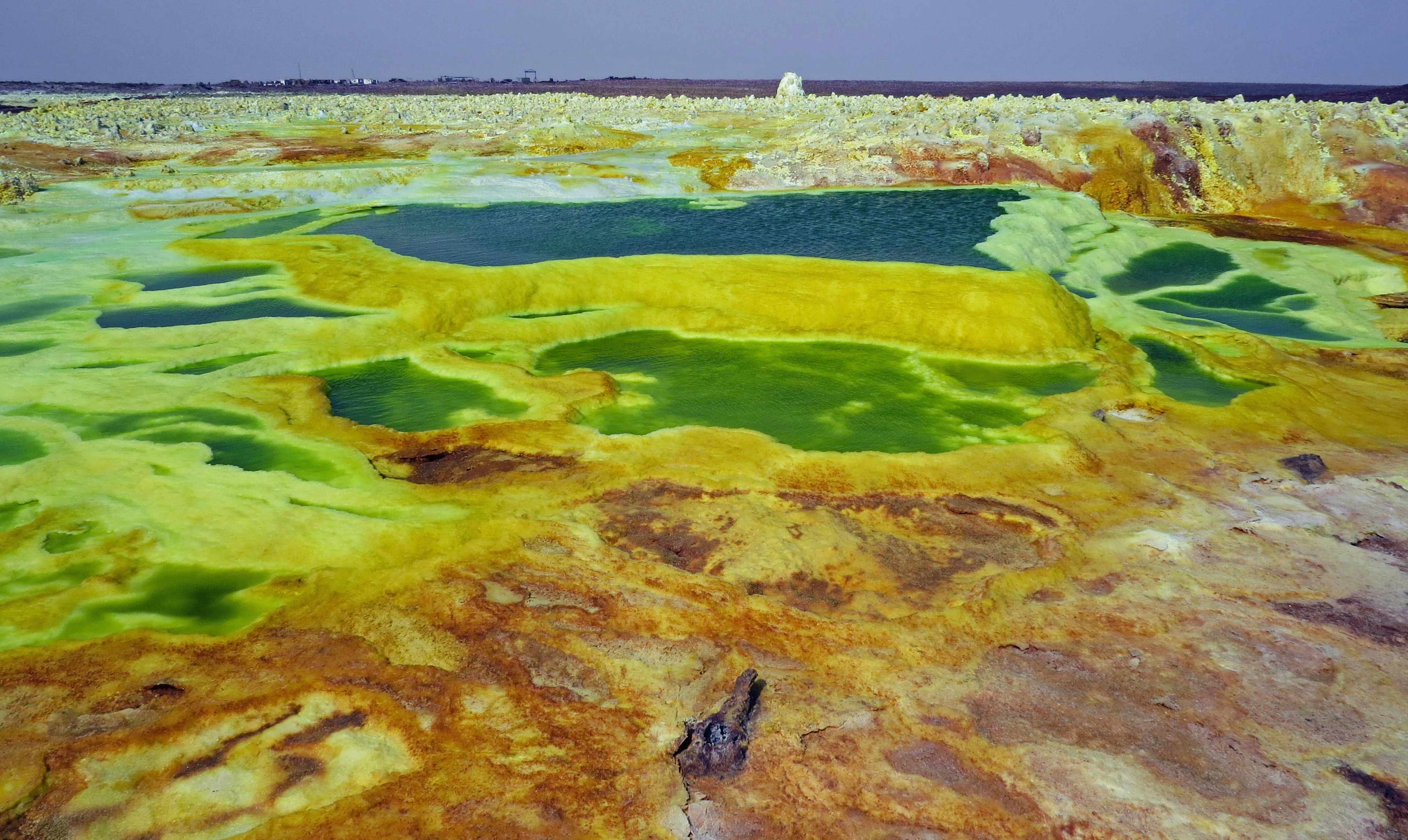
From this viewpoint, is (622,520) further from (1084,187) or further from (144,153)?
(144,153)

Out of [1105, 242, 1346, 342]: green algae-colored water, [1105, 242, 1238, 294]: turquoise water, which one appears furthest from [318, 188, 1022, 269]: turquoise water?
[1105, 242, 1346, 342]: green algae-colored water

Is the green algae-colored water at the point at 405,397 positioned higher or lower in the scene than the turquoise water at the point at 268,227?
lower

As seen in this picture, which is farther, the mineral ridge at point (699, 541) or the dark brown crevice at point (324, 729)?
the dark brown crevice at point (324, 729)

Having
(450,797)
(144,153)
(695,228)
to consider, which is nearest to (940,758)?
(450,797)

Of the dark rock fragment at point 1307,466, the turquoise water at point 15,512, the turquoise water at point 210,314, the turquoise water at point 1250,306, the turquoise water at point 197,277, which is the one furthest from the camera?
the turquoise water at point 197,277

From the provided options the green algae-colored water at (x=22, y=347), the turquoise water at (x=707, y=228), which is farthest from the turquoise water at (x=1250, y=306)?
the green algae-colored water at (x=22, y=347)

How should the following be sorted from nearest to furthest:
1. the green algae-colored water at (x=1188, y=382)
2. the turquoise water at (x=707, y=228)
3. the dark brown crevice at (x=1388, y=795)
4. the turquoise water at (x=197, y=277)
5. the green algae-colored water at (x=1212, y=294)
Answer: the dark brown crevice at (x=1388, y=795) < the green algae-colored water at (x=1188, y=382) < the green algae-colored water at (x=1212, y=294) < the turquoise water at (x=197, y=277) < the turquoise water at (x=707, y=228)

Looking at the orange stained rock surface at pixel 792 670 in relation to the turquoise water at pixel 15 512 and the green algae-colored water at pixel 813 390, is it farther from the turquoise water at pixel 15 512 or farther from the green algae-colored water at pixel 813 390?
the turquoise water at pixel 15 512

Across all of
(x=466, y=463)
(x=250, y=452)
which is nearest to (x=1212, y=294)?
(x=466, y=463)
